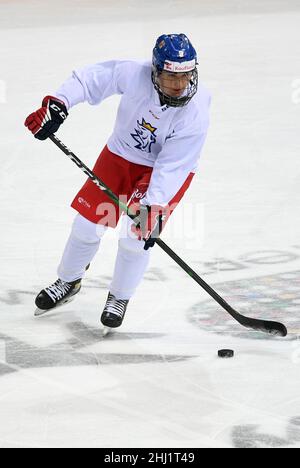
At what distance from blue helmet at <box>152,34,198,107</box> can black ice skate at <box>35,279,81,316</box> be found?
2.79ft

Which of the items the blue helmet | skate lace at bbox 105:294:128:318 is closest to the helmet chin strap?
the blue helmet

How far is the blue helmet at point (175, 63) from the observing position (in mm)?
3227

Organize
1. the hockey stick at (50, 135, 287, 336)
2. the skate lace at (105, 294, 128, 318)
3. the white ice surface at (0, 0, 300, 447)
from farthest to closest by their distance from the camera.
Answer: the skate lace at (105, 294, 128, 318)
the hockey stick at (50, 135, 287, 336)
the white ice surface at (0, 0, 300, 447)

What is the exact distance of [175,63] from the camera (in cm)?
322

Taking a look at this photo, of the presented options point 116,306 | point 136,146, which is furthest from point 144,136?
point 116,306

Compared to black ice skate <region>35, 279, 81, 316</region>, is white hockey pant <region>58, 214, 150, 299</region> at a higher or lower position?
higher

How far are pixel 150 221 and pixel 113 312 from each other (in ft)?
1.32

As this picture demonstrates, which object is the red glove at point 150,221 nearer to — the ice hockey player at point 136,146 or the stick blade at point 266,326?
the ice hockey player at point 136,146

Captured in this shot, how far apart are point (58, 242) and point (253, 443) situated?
1.98 m

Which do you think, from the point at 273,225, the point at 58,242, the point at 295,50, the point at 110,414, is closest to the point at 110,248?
the point at 58,242

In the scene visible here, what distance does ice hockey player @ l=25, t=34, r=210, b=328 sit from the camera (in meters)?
3.29

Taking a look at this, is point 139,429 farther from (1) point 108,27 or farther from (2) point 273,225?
(1) point 108,27

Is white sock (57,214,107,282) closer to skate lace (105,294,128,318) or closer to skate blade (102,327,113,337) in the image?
skate lace (105,294,128,318)

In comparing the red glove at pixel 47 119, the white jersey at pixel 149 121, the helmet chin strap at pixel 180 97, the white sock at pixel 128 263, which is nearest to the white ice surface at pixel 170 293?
the white sock at pixel 128 263
